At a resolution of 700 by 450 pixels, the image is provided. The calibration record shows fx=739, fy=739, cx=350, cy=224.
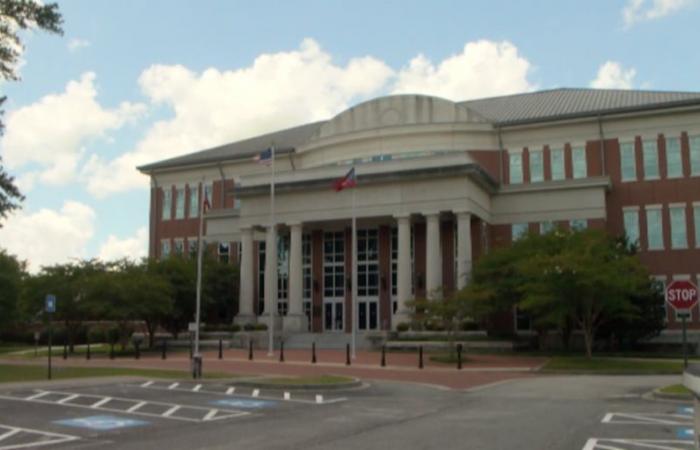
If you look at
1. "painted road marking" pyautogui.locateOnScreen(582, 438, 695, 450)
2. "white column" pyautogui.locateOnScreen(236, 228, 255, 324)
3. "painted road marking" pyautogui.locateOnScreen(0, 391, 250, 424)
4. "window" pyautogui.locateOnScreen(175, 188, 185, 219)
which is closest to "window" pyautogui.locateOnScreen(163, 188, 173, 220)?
"window" pyautogui.locateOnScreen(175, 188, 185, 219)

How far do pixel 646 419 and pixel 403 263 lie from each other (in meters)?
31.3

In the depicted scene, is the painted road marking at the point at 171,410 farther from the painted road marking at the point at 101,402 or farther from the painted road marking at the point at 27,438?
the painted road marking at the point at 27,438

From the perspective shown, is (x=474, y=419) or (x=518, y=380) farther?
(x=518, y=380)

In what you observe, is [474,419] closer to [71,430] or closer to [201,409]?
[201,409]

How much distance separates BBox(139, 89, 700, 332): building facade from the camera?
45.9 meters

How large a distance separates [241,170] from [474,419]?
48354mm

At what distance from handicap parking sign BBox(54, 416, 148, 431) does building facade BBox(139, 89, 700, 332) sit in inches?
1191

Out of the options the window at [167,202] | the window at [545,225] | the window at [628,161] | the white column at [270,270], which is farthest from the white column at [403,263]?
the window at [167,202]

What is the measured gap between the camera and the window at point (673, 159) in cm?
4722

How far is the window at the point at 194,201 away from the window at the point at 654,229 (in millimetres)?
35236

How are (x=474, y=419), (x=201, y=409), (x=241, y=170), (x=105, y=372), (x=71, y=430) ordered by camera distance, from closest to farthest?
(x=71, y=430), (x=474, y=419), (x=201, y=409), (x=105, y=372), (x=241, y=170)

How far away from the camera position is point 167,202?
6406cm

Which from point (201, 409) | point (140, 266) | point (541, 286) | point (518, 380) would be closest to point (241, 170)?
point (140, 266)

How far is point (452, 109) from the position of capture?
52.0m
